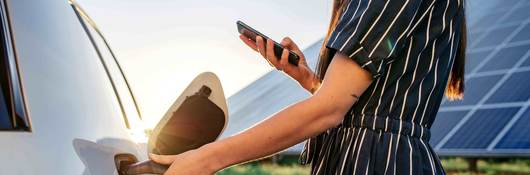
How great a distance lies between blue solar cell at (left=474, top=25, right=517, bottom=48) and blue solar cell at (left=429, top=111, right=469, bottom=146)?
169cm

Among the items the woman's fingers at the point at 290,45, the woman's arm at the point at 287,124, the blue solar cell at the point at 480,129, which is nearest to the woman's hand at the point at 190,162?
the woman's arm at the point at 287,124

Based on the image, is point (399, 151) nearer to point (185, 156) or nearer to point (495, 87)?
point (185, 156)

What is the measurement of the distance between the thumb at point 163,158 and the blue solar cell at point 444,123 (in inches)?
307

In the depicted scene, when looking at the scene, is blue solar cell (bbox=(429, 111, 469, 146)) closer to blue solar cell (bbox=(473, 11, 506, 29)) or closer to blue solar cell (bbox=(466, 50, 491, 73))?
blue solar cell (bbox=(466, 50, 491, 73))

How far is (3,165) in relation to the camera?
119 centimetres

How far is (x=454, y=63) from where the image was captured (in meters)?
1.70

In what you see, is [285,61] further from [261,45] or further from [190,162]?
[190,162]

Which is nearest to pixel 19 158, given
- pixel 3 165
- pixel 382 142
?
pixel 3 165

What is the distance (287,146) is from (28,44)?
514 millimetres

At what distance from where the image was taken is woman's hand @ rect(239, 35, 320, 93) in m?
1.79

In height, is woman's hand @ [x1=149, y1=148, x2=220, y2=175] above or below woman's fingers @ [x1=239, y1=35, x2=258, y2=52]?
below

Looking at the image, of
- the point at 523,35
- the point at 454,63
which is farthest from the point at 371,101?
the point at 523,35

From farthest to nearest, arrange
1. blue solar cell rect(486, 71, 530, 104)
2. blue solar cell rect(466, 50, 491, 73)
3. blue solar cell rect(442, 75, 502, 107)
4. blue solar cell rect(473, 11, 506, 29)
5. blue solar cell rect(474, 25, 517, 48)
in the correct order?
blue solar cell rect(473, 11, 506, 29) → blue solar cell rect(474, 25, 517, 48) → blue solar cell rect(466, 50, 491, 73) → blue solar cell rect(442, 75, 502, 107) → blue solar cell rect(486, 71, 530, 104)

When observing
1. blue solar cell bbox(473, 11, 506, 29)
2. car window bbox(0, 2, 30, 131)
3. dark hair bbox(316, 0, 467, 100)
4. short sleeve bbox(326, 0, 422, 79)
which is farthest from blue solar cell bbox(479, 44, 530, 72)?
car window bbox(0, 2, 30, 131)
